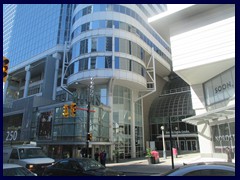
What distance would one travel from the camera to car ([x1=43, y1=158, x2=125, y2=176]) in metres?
9.98

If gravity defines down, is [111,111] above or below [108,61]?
below

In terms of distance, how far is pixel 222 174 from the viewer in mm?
5164

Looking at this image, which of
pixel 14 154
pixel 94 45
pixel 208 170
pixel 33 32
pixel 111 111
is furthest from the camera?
pixel 33 32

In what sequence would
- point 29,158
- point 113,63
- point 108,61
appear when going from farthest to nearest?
point 108,61 < point 113,63 < point 29,158

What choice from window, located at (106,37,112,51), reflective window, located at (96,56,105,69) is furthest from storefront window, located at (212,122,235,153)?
window, located at (106,37,112,51)

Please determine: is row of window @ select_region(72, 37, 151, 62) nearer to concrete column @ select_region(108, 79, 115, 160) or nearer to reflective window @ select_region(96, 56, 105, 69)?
reflective window @ select_region(96, 56, 105, 69)

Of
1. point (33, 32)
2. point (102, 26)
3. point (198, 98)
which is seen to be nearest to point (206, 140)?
point (198, 98)

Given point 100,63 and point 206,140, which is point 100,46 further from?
point 206,140

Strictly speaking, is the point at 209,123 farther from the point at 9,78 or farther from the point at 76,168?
the point at 9,78

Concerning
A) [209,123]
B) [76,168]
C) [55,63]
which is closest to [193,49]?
[209,123]

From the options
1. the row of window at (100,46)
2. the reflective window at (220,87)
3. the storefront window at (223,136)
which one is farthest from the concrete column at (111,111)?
the storefront window at (223,136)

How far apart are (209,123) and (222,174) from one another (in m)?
20.4

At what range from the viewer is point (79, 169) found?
1030 cm

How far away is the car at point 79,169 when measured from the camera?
9975 mm
